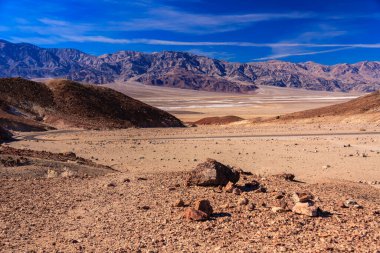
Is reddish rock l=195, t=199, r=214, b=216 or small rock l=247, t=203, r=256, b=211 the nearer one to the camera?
reddish rock l=195, t=199, r=214, b=216

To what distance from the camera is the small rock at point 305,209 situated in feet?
23.3

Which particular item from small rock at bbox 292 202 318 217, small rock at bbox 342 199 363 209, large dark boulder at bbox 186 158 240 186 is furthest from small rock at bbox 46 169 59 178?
small rock at bbox 342 199 363 209

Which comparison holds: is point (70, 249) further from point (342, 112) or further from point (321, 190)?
point (342, 112)

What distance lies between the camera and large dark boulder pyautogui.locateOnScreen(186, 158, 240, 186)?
31.8 ft

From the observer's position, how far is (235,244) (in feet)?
20.3

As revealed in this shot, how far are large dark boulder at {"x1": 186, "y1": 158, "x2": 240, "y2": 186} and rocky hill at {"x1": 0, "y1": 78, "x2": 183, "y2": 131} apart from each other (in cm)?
3615

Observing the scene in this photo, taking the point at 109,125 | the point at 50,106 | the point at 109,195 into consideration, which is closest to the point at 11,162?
the point at 109,195

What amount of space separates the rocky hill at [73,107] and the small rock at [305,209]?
39253 millimetres

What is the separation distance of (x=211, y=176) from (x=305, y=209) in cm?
295

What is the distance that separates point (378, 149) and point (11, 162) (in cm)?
1920

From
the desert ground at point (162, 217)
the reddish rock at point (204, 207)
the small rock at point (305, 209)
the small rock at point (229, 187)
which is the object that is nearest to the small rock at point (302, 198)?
the desert ground at point (162, 217)

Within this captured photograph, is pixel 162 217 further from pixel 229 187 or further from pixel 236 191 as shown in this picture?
pixel 229 187

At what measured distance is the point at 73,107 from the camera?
166ft

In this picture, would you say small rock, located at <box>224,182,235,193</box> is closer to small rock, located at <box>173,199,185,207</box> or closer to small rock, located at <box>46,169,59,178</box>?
small rock, located at <box>173,199,185,207</box>
